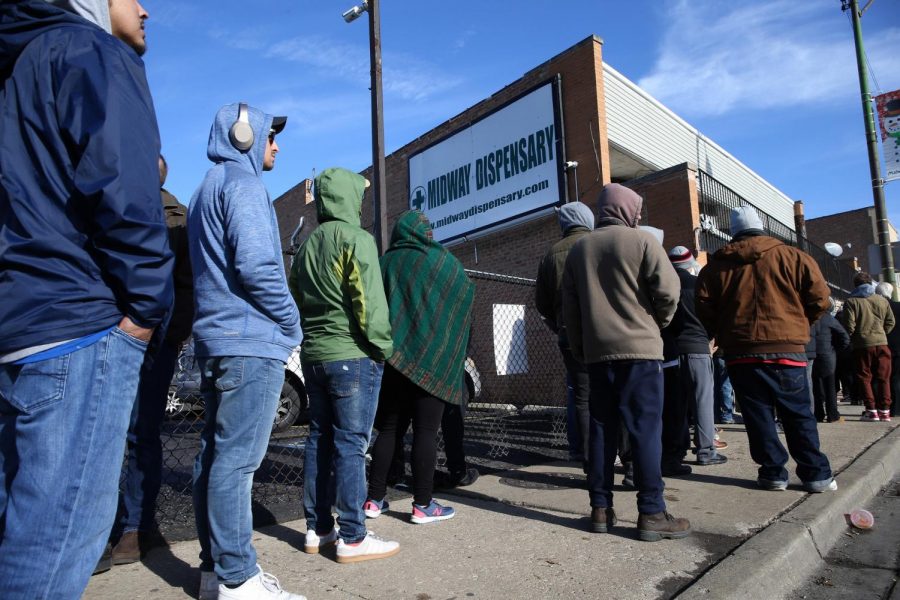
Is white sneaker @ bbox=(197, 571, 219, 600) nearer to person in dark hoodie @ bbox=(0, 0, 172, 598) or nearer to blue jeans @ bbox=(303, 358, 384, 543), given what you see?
blue jeans @ bbox=(303, 358, 384, 543)

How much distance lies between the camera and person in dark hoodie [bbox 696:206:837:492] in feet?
13.2

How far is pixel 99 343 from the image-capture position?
146 centimetres

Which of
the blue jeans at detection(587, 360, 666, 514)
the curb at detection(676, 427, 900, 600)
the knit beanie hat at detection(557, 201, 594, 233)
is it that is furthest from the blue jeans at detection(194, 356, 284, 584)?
the knit beanie hat at detection(557, 201, 594, 233)

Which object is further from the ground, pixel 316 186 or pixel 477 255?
pixel 477 255

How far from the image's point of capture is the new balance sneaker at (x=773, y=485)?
13.1 feet

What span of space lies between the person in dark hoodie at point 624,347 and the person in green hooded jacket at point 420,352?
79 centimetres

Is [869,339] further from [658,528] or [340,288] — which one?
[340,288]

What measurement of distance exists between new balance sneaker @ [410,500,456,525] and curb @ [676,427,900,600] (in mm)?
1500

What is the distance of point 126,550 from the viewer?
9.40ft

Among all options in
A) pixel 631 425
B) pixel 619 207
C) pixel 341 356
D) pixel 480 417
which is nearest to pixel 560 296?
pixel 619 207

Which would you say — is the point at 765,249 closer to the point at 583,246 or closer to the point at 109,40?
the point at 583,246

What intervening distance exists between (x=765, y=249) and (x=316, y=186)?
3102 mm

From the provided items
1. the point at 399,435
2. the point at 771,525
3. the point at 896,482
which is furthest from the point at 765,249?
the point at 399,435

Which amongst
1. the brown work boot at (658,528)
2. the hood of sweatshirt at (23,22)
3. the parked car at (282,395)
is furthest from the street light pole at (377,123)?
the hood of sweatshirt at (23,22)
